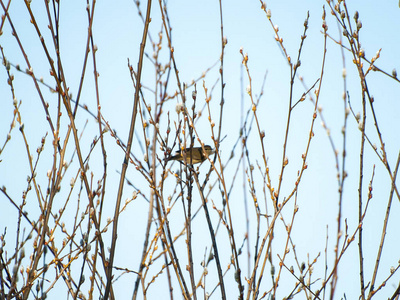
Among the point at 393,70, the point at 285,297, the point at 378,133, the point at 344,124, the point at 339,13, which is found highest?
the point at 339,13

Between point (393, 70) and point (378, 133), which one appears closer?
point (378, 133)

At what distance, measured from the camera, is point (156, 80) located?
3734mm

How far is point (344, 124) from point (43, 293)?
5.75 ft

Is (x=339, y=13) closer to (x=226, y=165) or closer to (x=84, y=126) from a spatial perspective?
(x=226, y=165)

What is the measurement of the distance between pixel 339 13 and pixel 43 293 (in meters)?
2.43

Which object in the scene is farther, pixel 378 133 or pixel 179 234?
pixel 179 234

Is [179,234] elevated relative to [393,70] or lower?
A: lower

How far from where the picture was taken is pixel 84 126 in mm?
3297

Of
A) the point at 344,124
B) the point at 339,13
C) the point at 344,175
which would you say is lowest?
the point at 344,175

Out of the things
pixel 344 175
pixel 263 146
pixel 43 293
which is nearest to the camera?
pixel 344 175

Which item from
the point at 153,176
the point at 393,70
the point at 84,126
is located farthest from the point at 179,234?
the point at 393,70

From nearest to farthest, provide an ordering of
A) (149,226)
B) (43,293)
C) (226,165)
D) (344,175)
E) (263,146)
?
1. (344,175)
2. (43,293)
3. (263,146)
4. (149,226)
5. (226,165)

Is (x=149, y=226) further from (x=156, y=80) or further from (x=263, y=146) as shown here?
(x=156, y=80)

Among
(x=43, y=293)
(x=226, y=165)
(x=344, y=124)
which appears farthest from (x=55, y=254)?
(x=344, y=124)
